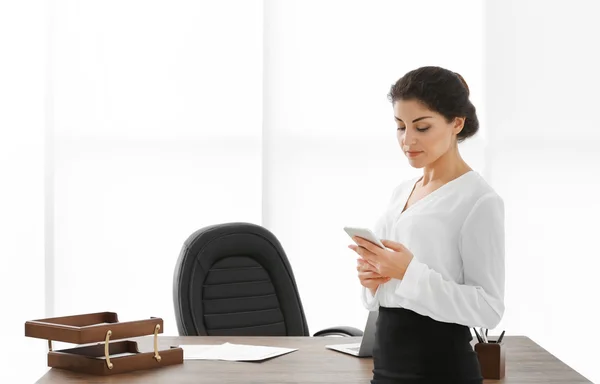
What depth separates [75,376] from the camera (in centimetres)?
215

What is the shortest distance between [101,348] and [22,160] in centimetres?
272

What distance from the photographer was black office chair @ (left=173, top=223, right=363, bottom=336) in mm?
3193

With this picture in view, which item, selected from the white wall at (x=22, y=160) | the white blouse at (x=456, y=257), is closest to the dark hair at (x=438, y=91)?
the white blouse at (x=456, y=257)

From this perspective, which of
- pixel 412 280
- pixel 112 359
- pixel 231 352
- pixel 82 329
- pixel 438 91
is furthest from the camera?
pixel 231 352

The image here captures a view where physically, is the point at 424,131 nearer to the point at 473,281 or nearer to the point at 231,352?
the point at 473,281

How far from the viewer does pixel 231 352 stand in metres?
2.49

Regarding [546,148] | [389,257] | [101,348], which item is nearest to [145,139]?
[546,148]

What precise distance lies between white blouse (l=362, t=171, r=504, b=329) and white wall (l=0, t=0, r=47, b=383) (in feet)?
11.3

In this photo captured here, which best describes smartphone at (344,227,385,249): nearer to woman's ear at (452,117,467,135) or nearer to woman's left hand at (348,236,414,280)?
woman's left hand at (348,236,414,280)

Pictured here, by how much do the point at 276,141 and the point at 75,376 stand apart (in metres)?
2.62

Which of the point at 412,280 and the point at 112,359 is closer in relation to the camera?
the point at 412,280

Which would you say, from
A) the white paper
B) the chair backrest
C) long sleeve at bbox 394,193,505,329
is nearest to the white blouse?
long sleeve at bbox 394,193,505,329

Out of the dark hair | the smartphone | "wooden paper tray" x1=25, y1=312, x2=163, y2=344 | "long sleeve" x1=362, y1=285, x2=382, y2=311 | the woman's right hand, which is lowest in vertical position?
"wooden paper tray" x1=25, y1=312, x2=163, y2=344

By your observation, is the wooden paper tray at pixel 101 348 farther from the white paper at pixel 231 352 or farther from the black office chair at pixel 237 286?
the black office chair at pixel 237 286
